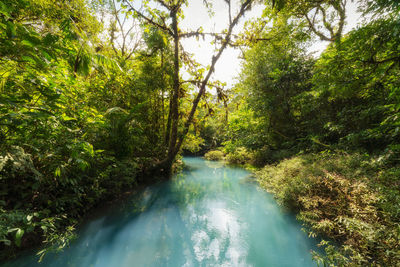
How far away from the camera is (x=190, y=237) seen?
324 cm

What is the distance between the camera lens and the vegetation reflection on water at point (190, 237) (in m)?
2.54

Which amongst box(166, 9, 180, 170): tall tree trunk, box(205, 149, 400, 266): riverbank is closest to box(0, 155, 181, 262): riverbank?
box(166, 9, 180, 170): tall tree trunk

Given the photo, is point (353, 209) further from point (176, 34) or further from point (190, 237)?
point (176, 34)

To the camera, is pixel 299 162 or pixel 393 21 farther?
pixel 299 162

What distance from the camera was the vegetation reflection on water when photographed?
8.34ft

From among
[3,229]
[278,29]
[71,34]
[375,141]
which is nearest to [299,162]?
[375,141]

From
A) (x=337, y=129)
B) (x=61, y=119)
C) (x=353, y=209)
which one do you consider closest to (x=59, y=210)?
(x=61, y=119)

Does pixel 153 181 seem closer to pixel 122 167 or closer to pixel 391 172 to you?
pixel 122 167

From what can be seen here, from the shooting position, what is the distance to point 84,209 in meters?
3.51

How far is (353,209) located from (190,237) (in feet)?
10.6

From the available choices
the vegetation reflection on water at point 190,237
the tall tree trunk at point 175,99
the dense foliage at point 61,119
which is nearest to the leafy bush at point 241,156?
the tall tree trunk at point 175,99

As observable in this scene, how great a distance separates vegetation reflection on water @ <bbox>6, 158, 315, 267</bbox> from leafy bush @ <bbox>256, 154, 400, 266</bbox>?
0.55m

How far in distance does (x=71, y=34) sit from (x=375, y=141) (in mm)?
8344

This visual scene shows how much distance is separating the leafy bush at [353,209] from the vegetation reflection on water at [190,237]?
0.55 meters
